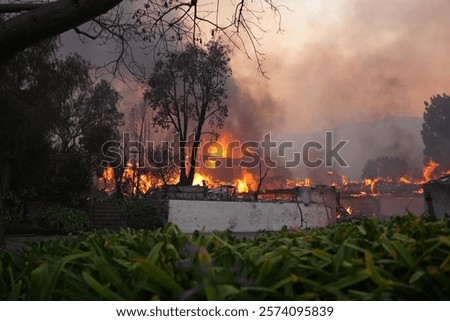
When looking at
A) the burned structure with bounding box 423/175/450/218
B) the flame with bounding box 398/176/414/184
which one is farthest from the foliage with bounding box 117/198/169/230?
the flame with bounding box 398/176/414/184

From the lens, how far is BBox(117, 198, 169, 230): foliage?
20.3m

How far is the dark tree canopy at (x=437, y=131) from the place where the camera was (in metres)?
81.9

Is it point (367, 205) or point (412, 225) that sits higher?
point (367, 205)

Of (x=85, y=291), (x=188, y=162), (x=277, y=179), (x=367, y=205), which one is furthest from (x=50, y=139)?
(x=277, y=179)

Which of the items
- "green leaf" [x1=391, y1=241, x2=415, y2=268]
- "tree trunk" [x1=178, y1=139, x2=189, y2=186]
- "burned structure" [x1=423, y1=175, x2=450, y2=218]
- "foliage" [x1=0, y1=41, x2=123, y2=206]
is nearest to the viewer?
"green leaf" [x1=391, y1=241, x2=415, y2=268]

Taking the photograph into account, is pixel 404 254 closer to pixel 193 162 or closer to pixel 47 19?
pixel 47 19

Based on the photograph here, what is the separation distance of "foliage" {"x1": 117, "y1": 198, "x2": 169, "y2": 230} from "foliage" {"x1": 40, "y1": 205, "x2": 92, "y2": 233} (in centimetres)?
187

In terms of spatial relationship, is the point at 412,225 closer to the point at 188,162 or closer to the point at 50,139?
the point at 50,139

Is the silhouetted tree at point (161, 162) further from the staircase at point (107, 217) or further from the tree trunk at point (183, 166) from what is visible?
the staircase at point (107, 217)

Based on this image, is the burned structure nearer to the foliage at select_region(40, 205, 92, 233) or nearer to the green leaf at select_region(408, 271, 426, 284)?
the green leaf at select_region(408, 271, 426, 284)
